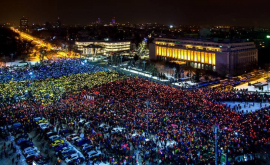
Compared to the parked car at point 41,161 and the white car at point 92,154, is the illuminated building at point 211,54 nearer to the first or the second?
the white car at point 92,154

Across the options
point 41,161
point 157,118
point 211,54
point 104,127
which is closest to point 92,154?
point 41,161

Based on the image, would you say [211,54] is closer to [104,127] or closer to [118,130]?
[104,127]

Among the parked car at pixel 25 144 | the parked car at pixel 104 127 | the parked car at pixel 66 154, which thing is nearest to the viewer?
the parked car at pixel 66 154

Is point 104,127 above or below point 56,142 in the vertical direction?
above

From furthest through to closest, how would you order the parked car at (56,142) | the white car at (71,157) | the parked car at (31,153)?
the parked car at (56,142)
the parked car at (31,153)
the white car at (71,157)

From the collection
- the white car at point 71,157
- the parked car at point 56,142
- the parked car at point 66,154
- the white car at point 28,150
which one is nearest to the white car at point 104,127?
the parked car at point 56,142

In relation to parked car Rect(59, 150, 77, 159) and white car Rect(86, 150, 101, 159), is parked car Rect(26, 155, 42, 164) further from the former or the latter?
white car Rect(86, 150, 101, 159)
